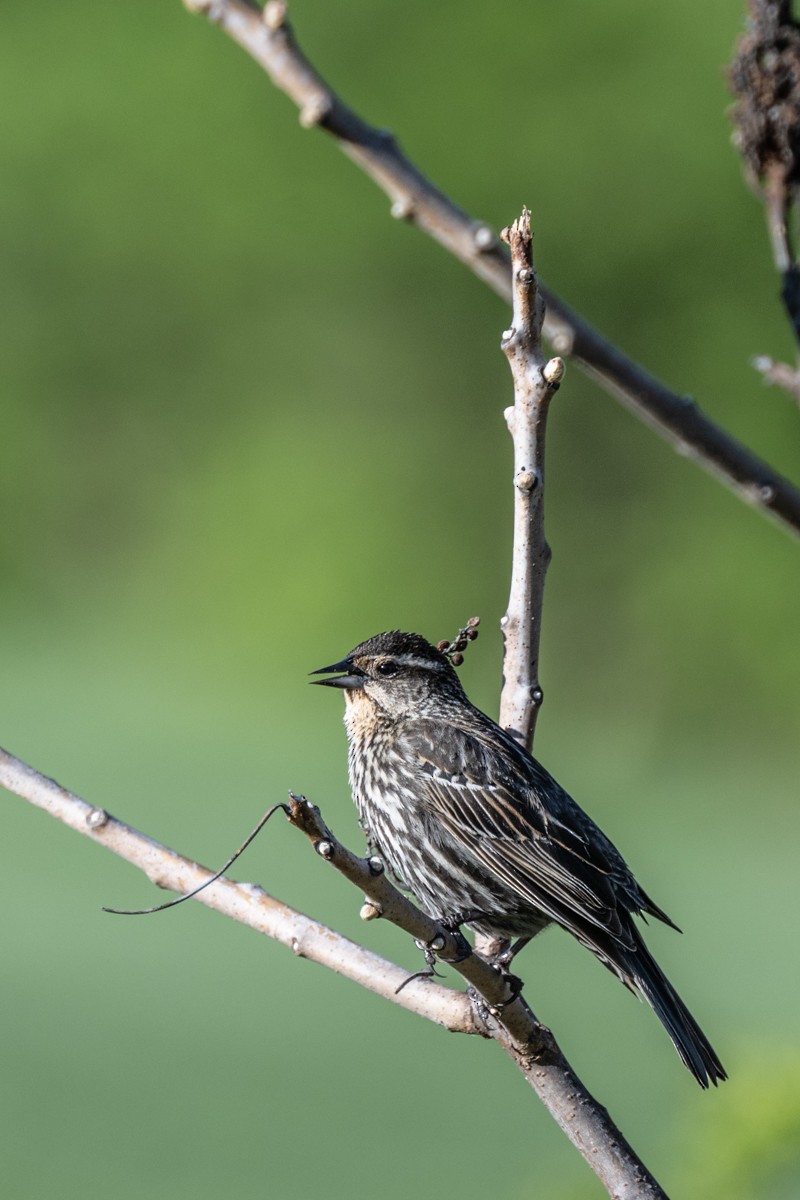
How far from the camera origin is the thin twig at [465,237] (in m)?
0.99

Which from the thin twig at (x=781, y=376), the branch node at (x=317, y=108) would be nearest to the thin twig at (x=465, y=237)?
the branch node at (x=317, y=108)

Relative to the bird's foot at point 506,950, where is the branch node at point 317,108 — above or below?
above

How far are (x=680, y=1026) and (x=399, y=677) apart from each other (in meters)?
0.56

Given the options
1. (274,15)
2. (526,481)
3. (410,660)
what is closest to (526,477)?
(526,481)

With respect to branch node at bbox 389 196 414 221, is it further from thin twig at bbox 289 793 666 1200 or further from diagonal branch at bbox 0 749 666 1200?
diagonal branch at bbox 0 749 666 1200

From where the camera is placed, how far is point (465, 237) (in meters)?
1.06

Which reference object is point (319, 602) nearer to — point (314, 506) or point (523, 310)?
point (314, 506)

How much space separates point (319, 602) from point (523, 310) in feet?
18.2

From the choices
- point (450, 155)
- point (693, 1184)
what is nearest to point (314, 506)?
point (450, 155)

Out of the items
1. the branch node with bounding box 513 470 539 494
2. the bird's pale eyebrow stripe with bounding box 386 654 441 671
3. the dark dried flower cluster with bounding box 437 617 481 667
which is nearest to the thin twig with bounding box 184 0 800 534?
the branch node with bounding box 513 470 539 494

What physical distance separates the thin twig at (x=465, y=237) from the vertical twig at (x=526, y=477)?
54mm

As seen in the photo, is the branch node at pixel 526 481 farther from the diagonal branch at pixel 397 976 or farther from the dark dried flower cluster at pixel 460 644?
the diagonal branch at pixel 397 976

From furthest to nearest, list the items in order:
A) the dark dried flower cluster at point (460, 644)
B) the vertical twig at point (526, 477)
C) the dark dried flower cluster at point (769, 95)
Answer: the dark dried flower cluster at point (460, 644), the dark dried flower cluster at point (769, 95), the vertical twig at point (526, 477)

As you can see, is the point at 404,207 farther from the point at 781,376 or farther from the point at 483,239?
the point at 781,376
